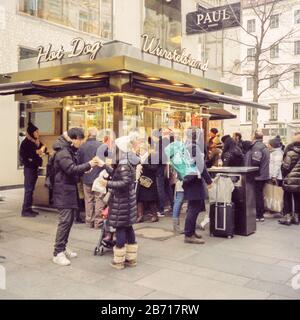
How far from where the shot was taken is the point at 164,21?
66.6ft

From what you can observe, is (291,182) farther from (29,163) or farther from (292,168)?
(29,163)

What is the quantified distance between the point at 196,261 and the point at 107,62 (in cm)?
412

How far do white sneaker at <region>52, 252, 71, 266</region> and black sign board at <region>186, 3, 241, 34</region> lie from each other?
43.5 ft

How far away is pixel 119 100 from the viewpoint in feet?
29.5

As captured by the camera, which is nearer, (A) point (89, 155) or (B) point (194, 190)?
(B) point (194, 190)

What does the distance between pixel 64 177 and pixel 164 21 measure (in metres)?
16.3

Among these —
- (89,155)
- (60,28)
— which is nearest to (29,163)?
(89,155)

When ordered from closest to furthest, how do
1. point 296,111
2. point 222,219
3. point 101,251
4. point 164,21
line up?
point 101,251 → point 222,219 → point 164,21 → point 296,111

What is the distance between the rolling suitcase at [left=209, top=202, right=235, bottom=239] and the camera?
7.27 m

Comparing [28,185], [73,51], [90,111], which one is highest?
[73,51]

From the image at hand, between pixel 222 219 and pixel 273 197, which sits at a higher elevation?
pixel 273 197

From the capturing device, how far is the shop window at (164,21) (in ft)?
63.4
